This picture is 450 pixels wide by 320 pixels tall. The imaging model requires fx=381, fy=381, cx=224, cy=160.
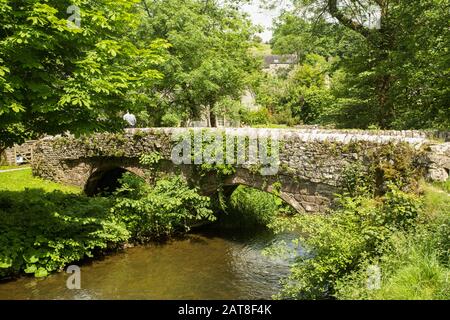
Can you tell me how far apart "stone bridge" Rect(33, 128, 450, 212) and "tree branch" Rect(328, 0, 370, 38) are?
6.14 meters

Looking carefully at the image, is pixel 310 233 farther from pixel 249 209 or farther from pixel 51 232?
pixel 249 209

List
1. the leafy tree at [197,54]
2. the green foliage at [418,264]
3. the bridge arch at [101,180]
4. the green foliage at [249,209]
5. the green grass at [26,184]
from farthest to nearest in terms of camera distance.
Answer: the leafy tree at [197,54] → the bridge arch at [101,180] → the green grass at [26,184] → the green foliage at [249,209] → the green foliage at [418,264]

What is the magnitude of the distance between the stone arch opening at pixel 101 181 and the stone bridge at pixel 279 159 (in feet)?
0.15

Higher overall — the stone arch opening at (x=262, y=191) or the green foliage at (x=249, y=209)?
the stone arch opening at (x=262, y=191)

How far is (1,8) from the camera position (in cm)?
746

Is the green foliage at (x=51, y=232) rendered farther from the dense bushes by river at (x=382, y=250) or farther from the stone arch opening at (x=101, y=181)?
the dense bushes by river at (x=382, y=250)

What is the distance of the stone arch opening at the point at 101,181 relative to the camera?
1693cm

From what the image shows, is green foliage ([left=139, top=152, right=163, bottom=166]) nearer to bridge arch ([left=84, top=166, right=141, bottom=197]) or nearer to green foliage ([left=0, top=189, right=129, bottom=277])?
green foliage ([left=0, top=189, right=129, bottom=277])

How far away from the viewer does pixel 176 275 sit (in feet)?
33.9

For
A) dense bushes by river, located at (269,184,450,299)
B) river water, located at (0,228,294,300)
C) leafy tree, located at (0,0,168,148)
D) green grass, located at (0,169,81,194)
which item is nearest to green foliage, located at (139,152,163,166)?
river water, located at (0,228,294,300)

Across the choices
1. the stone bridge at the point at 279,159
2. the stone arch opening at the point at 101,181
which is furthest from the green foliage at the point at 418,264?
the stone arch opening at the point at 101,181

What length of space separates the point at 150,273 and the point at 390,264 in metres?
6.54

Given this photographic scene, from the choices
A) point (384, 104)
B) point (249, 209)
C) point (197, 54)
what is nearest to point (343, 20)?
point (384, 104)
